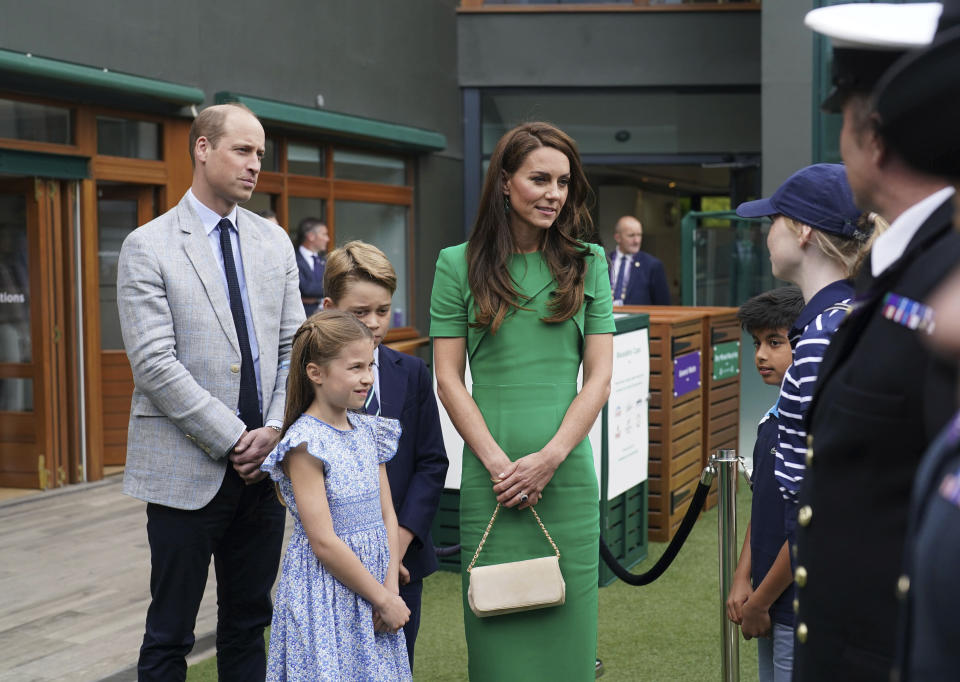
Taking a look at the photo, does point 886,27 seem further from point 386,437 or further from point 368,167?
point 368,167

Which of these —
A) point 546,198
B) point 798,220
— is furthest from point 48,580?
point 798,220

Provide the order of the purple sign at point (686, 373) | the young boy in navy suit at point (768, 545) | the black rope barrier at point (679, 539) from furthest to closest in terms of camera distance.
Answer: the purple sign at point (686, 373) < the black rope barrier at point (679, 539) < the young boy in navy suit at point (768, 545)

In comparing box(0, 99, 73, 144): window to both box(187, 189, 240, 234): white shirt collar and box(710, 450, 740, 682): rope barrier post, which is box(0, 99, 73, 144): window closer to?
box(187, 189, 240, 234): white shirt collar

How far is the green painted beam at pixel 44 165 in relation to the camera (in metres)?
7.77

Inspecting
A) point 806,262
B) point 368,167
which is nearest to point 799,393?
point 806,262

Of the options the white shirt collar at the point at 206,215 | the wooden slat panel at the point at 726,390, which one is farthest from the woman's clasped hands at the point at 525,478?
the wooden slat panel at the point at 726,390

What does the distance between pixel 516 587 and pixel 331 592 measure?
1.59 feet

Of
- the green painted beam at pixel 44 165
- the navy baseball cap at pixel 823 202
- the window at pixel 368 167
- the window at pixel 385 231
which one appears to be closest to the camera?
the navy baseball cap at pixel 823 202

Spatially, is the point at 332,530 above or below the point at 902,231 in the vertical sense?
below

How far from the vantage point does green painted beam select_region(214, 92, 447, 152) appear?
10.7m

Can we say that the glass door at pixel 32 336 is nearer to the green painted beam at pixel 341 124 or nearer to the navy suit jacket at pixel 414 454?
the green painted beam at pixel 341 124

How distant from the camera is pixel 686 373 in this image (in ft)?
23.0

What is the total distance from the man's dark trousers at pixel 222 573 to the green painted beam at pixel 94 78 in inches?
210

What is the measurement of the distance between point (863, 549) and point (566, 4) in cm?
1422
